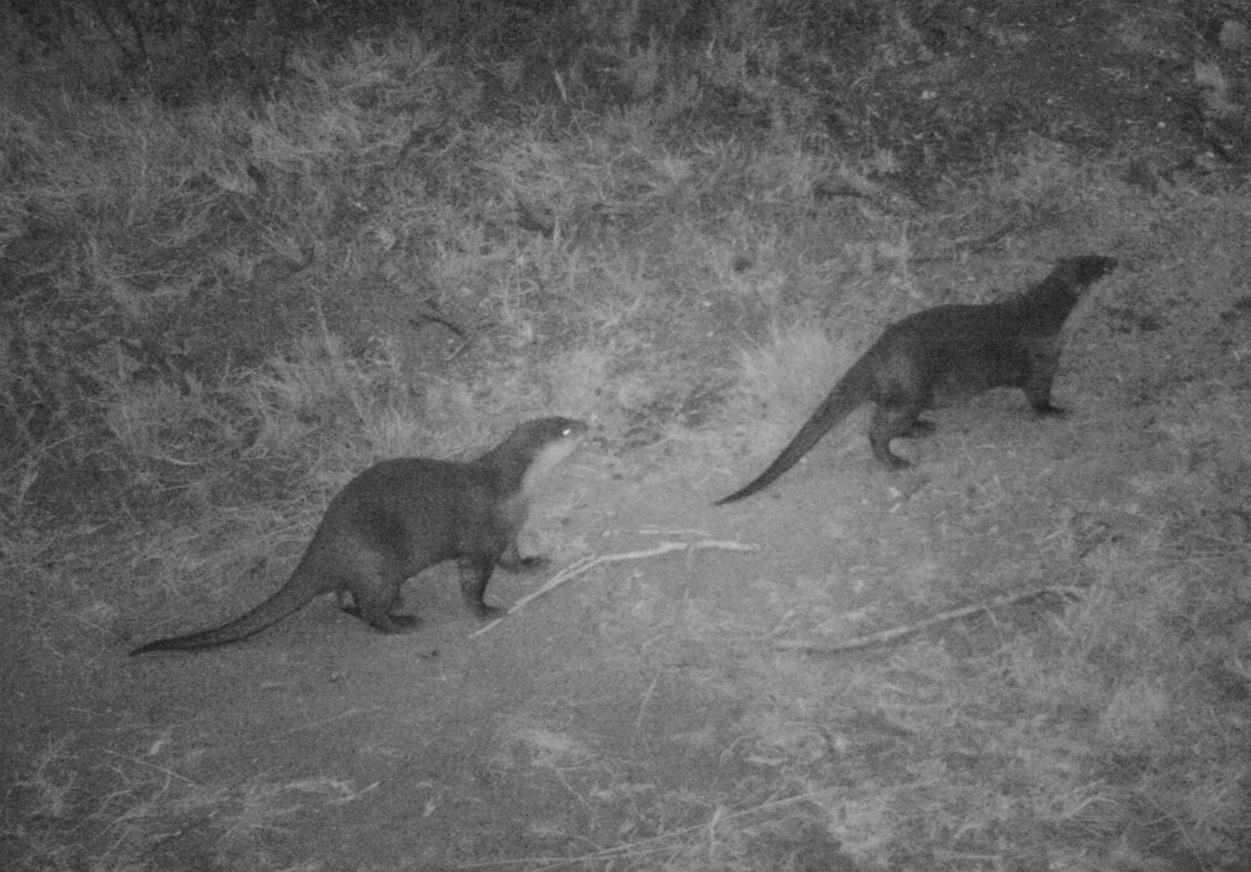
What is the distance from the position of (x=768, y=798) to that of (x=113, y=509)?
3.58m

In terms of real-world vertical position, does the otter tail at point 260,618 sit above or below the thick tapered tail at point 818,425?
above

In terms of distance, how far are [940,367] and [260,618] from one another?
119 inches

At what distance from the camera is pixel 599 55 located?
720 centimetres

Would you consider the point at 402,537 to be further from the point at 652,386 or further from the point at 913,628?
the point at 913,628

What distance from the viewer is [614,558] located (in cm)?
453

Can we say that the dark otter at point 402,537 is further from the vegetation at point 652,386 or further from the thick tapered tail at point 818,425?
the thick tapered tail at point 818,425

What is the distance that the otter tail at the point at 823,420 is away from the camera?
4672 mm

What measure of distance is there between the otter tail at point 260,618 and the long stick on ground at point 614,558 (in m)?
0.69

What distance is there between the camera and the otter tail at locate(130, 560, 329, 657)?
163 inches

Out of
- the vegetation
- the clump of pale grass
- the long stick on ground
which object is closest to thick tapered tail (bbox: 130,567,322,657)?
the vegetation

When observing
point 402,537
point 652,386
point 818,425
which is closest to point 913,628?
point 818,425

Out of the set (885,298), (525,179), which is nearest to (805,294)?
(885,298)

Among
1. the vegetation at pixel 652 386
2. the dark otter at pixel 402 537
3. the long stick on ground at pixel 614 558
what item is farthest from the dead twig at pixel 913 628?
the dark otter at pixel 402 537

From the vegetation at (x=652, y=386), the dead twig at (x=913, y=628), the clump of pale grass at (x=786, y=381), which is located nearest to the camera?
the vegetation at (x=652, y=386)
